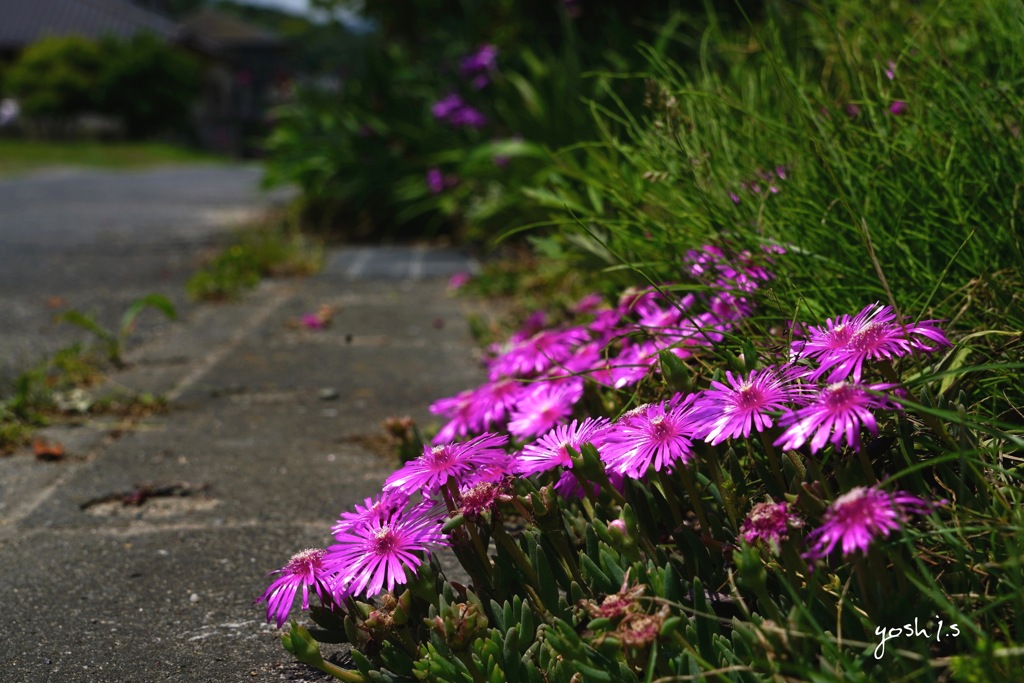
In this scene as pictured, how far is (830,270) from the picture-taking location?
62.4 inches

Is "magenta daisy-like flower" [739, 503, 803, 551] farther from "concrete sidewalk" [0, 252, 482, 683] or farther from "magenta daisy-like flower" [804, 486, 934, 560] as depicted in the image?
"concrete sidewalk" [0, 252, 482, 683]

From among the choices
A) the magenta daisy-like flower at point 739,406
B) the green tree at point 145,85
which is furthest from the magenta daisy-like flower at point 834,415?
the green tree at point 145,85

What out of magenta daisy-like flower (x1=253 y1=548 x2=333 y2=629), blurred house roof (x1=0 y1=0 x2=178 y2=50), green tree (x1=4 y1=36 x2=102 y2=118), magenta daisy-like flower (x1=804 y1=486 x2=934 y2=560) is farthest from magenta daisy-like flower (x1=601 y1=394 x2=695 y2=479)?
blurred house roof (x1=0 y1=0 x2=178 y2=50)

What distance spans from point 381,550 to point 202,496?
0.88 metres

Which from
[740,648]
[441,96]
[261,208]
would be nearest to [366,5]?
[441,96]

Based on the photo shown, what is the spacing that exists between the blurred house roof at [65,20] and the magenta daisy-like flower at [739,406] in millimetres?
45974

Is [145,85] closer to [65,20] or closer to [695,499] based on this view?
[65,20]

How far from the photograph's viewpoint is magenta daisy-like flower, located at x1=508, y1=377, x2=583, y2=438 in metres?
1.50

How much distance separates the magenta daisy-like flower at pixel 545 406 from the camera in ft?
4.91

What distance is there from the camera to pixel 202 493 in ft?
6.27

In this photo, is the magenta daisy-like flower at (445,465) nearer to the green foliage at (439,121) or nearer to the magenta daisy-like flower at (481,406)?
the magenta daisy-like flower at (481,406)

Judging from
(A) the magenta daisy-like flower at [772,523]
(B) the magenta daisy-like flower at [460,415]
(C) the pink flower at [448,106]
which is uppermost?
(A) the magenta daisy-like flower at [772,523]

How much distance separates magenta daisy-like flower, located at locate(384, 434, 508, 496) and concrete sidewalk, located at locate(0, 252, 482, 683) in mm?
269

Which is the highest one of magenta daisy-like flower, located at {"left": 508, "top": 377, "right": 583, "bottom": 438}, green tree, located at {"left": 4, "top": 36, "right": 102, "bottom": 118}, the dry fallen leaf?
magenta daisy-like flower, located at {"left": 508, "top": 377, "right": 583, "bottom": 438}
